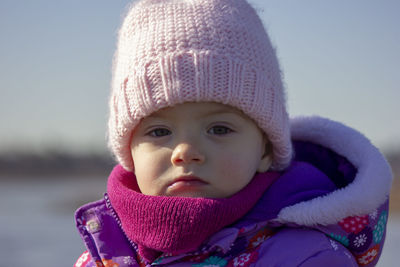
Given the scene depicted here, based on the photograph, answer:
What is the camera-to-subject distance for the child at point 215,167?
5.23 ft

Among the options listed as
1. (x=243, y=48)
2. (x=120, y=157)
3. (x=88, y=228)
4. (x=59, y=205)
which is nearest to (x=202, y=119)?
(x=243, y=48)

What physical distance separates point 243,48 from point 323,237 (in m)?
0.56

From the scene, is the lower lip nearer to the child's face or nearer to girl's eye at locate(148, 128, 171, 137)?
the child's face

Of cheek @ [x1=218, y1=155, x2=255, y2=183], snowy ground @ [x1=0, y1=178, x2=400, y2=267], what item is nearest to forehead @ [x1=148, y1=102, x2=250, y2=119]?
cheek @ [x1=218, y1=155, x2=255, y2=183]

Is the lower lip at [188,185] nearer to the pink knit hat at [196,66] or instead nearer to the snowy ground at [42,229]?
the pink knit hat at [196,66]

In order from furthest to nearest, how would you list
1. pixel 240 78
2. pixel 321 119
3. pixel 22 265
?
1. pixel 22 265
2. pixel 321 119
3. pixel 240 78

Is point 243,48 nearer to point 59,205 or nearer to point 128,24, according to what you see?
point 128,24

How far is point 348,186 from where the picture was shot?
169cm

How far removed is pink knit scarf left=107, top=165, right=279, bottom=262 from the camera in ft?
5.17

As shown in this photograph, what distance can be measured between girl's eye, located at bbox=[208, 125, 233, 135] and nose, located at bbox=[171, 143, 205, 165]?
0.26 ft

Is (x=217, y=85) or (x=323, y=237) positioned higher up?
(x=217, y=85)

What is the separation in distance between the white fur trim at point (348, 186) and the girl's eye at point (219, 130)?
0.86 ft

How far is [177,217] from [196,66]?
0.40 metres

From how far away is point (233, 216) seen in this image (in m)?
1.61
